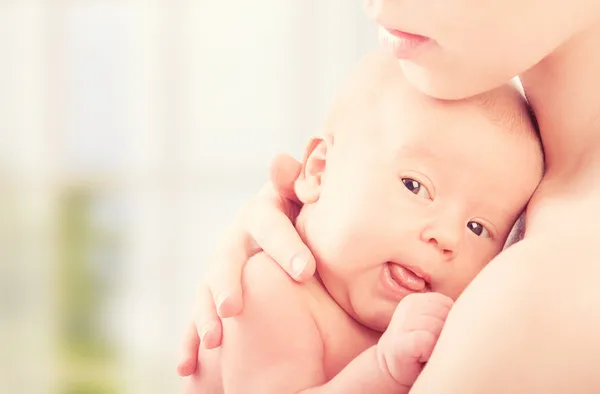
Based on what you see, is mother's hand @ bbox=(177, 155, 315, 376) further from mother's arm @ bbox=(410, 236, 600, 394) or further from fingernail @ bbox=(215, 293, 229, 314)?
mother's arm @ bbox=(410, 236, 600, 394)

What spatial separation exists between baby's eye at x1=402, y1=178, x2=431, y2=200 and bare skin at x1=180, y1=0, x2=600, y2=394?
0.25 ft

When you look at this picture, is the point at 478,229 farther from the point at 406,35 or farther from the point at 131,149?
the point at 131,149

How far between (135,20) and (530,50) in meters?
1.76

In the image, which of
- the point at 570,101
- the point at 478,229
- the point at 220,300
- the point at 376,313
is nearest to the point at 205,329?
the point at 220,300

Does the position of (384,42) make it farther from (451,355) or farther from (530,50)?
(451,355)

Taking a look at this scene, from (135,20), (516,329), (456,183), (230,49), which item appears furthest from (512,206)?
(135,20)

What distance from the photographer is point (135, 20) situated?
2.30 meters

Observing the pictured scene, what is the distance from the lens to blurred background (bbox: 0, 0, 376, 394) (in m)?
2.24

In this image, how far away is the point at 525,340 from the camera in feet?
2.00

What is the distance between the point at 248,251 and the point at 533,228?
298mm

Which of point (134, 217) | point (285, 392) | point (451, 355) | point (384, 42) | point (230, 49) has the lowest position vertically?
point (134, 217)

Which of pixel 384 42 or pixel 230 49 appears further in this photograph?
pixel 230 49

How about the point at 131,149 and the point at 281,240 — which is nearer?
the point at 281,240

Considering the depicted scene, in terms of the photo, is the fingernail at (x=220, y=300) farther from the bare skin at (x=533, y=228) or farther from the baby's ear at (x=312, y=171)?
the baby's ear at (x=312, y=171)
